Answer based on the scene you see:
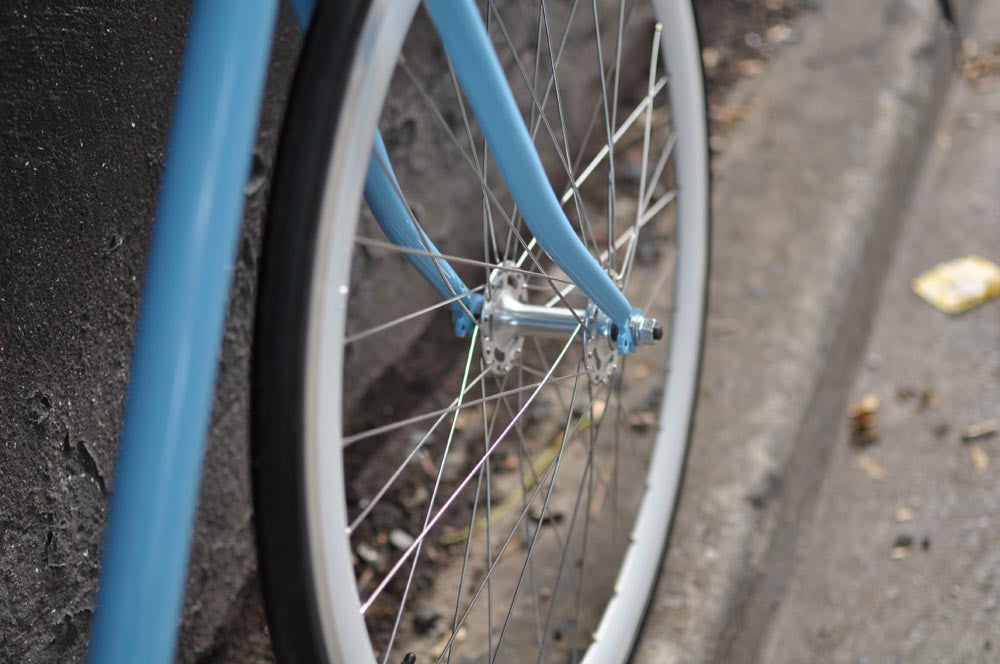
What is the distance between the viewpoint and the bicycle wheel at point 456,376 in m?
0.67

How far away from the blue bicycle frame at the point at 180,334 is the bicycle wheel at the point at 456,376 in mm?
41

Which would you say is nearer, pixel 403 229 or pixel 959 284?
pixel 403 229

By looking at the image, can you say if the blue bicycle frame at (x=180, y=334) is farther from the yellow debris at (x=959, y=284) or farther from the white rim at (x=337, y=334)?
the yellow debris at (x=959, y=284)

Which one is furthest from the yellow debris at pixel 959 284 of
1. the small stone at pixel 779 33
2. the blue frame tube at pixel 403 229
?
the blue frame tube at pixel 403 229

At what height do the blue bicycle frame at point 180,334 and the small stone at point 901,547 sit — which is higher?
the blue bicycle frame at point 180,334

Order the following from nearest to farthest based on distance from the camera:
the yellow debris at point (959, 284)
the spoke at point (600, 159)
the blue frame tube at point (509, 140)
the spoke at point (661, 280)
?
the blue frame tube at point (509, 140), the spoke at point (600, 159), the spoke at point (661, 280), the yellow debris at point (959, 284)

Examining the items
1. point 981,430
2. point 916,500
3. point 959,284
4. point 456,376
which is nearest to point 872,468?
point 916,500

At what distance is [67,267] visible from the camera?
106 cm

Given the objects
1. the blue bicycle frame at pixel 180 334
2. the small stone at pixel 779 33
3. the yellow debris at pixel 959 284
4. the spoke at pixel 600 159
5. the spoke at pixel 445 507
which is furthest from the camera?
the small stone at pixel 779 33

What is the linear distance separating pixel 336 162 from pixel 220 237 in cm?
9

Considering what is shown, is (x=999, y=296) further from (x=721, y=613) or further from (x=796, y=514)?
(x=721, y=613)

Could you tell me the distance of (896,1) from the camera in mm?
2639

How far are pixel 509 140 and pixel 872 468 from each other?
1.17 m

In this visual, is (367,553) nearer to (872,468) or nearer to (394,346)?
(394,346)
